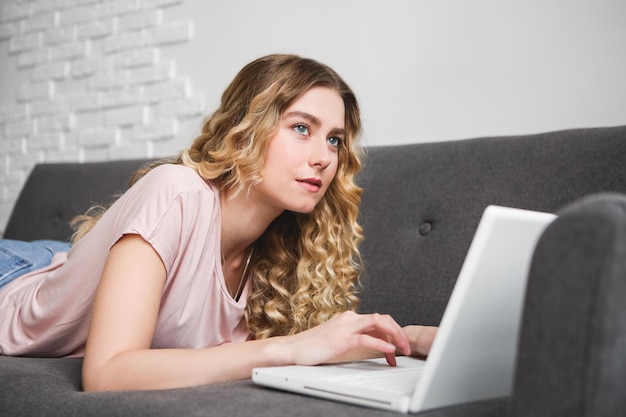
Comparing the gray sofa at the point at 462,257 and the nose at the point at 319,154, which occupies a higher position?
the nose at the point at 319,154

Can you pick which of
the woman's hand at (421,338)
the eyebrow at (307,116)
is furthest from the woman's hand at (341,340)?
the eyebrow at (307,116)

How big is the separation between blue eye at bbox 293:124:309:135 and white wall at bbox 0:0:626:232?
2.39ft

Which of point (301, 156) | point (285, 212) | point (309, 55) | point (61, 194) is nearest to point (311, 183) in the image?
point (301, 156)

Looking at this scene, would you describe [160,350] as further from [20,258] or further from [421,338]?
[20,258]

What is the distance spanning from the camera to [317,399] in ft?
3.36

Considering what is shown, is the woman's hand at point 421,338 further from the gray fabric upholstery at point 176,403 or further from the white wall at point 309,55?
the white wall at point 309,55

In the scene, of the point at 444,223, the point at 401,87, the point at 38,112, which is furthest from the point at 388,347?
the point at 38,112

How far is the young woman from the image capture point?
1.18 meters

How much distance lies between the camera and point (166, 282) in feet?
4.64

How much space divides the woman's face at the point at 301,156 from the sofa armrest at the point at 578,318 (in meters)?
0.77

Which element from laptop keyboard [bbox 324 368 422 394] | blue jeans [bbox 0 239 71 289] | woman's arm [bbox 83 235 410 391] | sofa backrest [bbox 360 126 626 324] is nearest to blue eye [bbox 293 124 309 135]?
sofa backrest [bbox 360 126 626 324]

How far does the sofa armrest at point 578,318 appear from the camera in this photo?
2.48 ft

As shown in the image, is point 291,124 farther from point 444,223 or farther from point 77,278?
point 77,278

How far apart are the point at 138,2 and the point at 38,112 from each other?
79 centimetres
